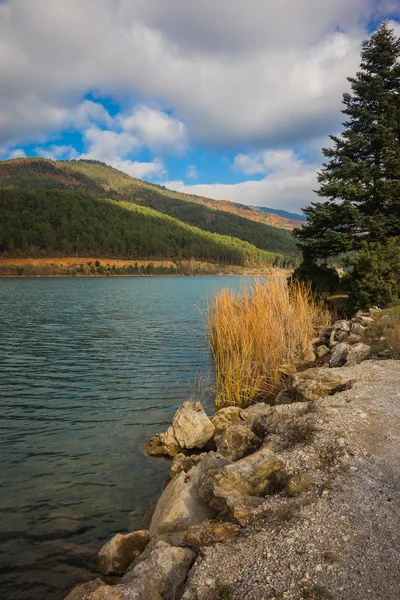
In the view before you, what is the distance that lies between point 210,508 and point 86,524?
1881 millimetres

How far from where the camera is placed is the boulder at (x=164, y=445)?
6996mm

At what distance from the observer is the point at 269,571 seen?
9.30ft

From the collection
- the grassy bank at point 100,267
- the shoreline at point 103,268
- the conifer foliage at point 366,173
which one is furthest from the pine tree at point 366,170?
the grassy bank at point 100,267

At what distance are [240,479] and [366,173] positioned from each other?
560 inches

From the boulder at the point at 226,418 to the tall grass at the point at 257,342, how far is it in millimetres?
972

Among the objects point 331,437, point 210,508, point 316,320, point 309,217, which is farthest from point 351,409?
point 309,217

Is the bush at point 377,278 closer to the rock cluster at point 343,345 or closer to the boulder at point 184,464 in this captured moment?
the rock cluster at point 343,345

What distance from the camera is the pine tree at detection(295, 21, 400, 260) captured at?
14.4m

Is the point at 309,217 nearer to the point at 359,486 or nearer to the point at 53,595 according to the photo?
the point at 359,486

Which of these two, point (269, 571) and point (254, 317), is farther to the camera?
point (254, 317)

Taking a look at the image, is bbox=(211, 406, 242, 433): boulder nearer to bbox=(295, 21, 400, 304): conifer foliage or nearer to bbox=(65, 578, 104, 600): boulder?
bbox=(65, 578, 104, 600): boulder

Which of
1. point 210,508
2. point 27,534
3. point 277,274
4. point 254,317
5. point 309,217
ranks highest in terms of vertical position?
point 309,217

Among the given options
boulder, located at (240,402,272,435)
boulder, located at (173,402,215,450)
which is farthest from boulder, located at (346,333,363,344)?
boulder, located at (173,402,215,450)

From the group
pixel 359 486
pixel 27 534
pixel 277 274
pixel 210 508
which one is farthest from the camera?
pixel 277 274
